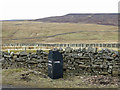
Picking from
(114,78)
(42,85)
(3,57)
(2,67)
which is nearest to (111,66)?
(114,78)

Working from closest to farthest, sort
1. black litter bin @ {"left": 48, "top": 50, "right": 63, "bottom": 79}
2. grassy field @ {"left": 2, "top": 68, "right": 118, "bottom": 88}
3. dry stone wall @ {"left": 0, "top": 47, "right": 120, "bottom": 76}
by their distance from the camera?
grassy field @ {"left": 2, "top": 68, "right": 118, "bottom": 88} → black litter bin @ {"left": 48, "top": 50, "right": 63, "bottom": 79} → dry stone wall @ {"left": 0, "top": 47, "right": 120, "bottom": 76}

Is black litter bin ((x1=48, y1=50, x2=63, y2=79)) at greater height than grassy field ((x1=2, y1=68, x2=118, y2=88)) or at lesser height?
greater

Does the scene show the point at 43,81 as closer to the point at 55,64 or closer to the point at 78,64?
the point at 55,64

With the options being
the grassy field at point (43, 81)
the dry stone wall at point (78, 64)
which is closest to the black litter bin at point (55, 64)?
the grassy field at point (43, 81)

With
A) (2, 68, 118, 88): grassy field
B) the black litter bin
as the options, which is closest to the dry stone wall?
(2, 68, 118, 88): grassy field

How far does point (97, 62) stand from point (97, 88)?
7415 millimetres

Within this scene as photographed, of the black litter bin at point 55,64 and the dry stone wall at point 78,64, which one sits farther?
the dry stone wall at point 78,64

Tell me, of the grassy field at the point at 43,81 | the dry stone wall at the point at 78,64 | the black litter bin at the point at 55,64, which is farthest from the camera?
the dry stone wall at the point at 78,64

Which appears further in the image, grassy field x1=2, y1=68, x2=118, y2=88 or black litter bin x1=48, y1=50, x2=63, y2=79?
black litter bin x1=48, y1=50, x2=63, y2=79

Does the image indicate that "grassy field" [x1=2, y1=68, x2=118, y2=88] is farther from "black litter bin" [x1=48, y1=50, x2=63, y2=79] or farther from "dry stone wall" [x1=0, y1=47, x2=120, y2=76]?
"dry stone wall" [x1=0, y1=47, x2=120, y2=76]

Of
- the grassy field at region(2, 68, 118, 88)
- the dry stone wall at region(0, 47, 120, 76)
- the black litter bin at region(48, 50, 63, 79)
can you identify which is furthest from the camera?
the dry stone wall at region(0, 47, 120, 76)

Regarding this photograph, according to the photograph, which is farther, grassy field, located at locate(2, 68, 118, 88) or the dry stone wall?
the dry stone wall

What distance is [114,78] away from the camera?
20672mm

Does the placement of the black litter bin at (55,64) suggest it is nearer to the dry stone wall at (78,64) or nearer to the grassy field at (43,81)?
the grassy field at (43,81)
